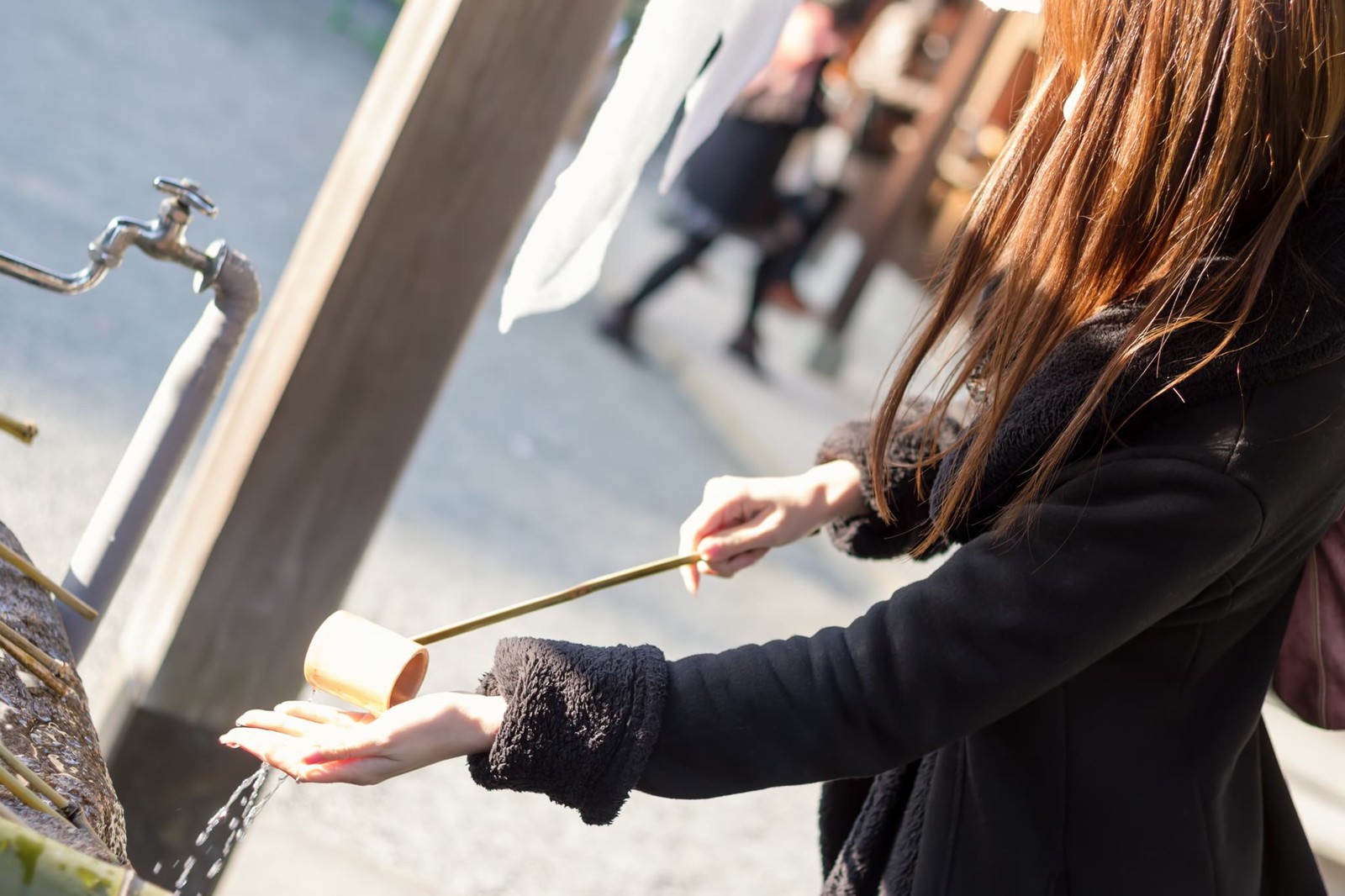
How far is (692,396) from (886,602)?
4.52 meters

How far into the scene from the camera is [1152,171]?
1.00m

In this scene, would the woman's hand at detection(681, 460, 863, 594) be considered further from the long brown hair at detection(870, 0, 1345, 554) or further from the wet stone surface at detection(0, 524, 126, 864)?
the wet stone surface at detection(0, 524, 126, 864)

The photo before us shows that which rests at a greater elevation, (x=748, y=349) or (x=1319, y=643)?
(x=748, y=349)

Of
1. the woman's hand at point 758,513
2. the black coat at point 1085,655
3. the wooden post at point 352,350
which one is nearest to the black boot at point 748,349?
the wooden post at point 352,350

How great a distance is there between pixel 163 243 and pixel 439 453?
279 centimetres

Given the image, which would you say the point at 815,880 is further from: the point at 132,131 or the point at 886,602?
the point at 132,131

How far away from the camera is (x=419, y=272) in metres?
1.88

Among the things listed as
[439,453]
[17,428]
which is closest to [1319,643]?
[17,428]

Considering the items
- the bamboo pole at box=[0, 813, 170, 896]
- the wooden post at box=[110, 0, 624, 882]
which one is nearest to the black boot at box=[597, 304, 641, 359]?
the wooden post at box=[110, 0, 624, 882]

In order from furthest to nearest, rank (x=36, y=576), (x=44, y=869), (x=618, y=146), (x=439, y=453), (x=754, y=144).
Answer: (x=754, y=144), (x=439, y=453), (x=618, y=146), (x=36, y=576), (x=44, y=869)

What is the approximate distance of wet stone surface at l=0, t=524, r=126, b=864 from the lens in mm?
874

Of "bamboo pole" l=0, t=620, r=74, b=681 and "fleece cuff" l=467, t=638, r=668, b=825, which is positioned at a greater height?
"fleece cuff" l=467, t=638, r=668, b=825

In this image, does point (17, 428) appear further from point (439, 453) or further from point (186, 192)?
point (439, 453)

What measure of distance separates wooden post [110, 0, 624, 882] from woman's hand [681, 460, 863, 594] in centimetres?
65
